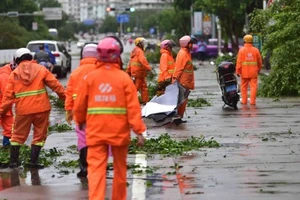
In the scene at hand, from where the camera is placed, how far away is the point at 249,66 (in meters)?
22.2

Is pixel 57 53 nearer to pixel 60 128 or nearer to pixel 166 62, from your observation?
pixel 166 62

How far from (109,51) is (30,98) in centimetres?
367

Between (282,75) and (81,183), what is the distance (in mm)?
14128

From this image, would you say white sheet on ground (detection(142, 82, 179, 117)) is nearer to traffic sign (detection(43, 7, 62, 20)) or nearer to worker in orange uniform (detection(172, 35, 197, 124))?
worker in orange uniform (detection(172, 35, 197, 124))

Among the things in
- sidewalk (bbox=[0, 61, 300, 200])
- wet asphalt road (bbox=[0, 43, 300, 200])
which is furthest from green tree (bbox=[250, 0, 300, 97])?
wet asphalt road (bbox=[0, 43, 300, 200])

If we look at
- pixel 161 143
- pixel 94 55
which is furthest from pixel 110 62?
pixel 161 143

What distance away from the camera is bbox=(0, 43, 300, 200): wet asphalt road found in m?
10.5

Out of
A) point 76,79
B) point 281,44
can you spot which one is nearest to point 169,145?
point 76,79

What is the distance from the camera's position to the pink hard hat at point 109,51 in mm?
9008

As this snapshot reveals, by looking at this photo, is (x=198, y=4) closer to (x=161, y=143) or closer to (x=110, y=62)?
(x=161, y=143)

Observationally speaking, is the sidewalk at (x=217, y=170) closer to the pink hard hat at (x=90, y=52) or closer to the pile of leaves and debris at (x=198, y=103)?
the pink hard hat at (x=90, y=52)

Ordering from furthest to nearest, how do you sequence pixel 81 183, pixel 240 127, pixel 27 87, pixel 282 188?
1. pixel 240 127
2. pixel 27 87
3. pixel 81 183
4. pixel 282 188

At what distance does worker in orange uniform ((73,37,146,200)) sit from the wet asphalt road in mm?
1490

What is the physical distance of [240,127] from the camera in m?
17.2
